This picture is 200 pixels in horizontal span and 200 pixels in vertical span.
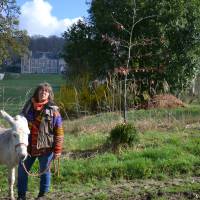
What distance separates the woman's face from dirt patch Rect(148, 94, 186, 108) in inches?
470

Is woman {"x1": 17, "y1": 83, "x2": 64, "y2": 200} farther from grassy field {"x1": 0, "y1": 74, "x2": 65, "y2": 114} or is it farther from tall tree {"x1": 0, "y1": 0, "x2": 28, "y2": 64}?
tall tree {"x1": 0, "y1": 0, "x2": 28, "y2": 64}

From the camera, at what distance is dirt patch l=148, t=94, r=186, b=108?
64.0 feet

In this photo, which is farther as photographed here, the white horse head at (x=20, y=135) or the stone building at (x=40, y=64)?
the stone building at (x=40, y=64)

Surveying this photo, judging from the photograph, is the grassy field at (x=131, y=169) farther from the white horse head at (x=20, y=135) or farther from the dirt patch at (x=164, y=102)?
the dirt patch at (x=164, y=102)

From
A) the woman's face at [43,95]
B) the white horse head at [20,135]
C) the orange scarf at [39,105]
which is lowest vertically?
the white horse head at [20,135]

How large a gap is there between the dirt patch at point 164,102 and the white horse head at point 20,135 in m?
12.4

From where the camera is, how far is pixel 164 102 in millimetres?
19812

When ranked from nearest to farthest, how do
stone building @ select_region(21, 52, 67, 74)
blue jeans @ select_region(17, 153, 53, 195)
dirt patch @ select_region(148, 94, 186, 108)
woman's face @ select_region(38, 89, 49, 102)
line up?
woman's face @ select_region(38, 89, 49, 102) < blue jeans @ select_region(17, 153, 53, 195) < dirt patch @ select_region(148, 94, 186, 108) < stone building @ select_region(21, 52, 67, 74)

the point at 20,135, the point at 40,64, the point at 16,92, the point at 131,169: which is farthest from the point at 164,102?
the point at 40,64

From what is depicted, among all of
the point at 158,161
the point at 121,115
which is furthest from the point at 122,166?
the point at 121,115

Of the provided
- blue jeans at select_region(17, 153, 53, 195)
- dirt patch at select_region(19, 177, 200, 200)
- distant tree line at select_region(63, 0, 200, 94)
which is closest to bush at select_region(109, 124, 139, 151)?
dirt patch at select_region(19, 177, 200, 200)

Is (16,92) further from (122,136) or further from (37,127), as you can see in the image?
(37,127)

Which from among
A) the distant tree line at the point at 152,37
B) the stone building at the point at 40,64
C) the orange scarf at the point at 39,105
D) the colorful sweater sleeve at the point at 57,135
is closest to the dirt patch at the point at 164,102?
the distant tree line at the point at 152,37

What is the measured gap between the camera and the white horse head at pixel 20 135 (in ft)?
22.8
